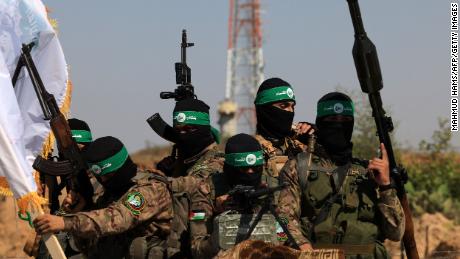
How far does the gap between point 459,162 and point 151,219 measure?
15.1 metres

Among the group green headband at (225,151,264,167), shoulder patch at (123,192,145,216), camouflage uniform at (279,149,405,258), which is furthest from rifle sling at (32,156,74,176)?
camouflage uniform at (279,149,405,258)

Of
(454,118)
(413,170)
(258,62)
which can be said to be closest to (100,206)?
(454,118)

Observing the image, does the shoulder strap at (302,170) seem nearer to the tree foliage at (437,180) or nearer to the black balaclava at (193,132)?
the black balaclava at (193,132)

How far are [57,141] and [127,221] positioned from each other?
1.45 metres

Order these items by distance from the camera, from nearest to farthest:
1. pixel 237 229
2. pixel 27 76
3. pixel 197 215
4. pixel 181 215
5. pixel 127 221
→ 1. pixel 237 229
2. pixel 127 221
3. pixel 197 215
4. pixel 181 215
5. pixel 27 76

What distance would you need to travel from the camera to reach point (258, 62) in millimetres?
45438

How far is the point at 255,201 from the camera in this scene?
5609 millimetres

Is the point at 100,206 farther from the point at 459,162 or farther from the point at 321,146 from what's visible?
the point at 459,162

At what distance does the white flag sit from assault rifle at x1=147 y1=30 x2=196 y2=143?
0.81 m

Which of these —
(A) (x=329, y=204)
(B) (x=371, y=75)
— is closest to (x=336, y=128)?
(B) (x=371, y=75)

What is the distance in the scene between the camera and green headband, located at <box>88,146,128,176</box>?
6.08 meters

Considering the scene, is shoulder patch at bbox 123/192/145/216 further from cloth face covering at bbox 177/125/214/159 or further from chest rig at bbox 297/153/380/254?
cloth face covering at bbox 177/125/214/159

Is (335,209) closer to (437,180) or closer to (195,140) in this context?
(195,140)

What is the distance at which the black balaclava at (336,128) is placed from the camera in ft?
20.9
